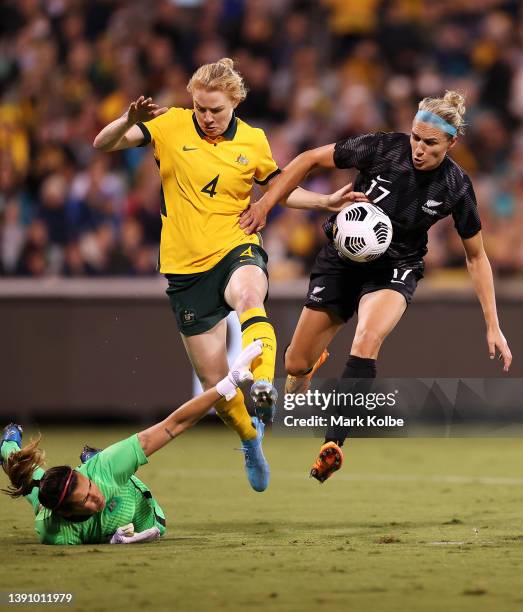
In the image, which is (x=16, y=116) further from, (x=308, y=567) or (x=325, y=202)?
(x=308, y=567)

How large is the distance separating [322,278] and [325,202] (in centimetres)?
80

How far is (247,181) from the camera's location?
847 cm

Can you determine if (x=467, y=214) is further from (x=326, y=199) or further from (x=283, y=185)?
(x=283, y=185)

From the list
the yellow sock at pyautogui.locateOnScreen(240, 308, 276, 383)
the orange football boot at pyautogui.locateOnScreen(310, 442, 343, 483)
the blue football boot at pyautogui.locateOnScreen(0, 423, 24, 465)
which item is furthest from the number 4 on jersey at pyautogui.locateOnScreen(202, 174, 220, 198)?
the blue football boot at pyautogui.locateOnScreen(0, 423, 24, 465)

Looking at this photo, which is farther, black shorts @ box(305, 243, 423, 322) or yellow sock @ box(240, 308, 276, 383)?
black shorts @ box(305, 243, 423, 322)

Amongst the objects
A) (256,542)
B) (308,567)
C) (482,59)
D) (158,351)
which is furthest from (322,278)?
(482,59)

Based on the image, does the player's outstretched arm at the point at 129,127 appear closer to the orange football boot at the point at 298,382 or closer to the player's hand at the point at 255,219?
the player's hand at the point at 255,219

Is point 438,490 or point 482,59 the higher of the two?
point 482,59

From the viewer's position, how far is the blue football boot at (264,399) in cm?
718

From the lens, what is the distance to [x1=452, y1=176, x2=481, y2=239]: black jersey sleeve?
27.7ft

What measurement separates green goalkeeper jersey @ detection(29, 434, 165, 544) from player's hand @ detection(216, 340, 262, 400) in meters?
0.57

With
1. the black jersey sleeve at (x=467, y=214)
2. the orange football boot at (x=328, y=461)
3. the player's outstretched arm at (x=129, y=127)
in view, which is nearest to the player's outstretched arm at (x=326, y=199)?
the black jersey sleeve at (x=467, y=214)

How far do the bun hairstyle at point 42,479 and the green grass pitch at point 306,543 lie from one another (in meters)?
0.31

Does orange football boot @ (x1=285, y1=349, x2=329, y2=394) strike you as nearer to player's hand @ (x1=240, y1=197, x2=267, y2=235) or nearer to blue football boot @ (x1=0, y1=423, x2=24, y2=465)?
player's hand @ (x1=240, y1=197, x2=267, y2=235)
